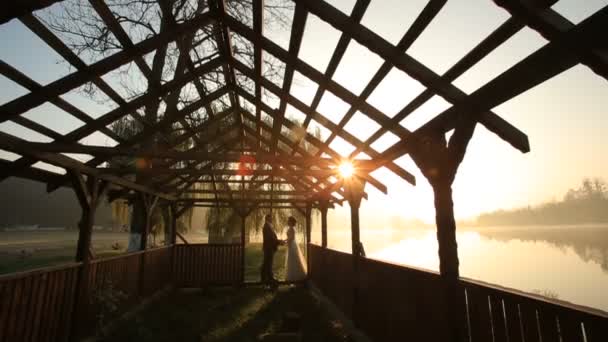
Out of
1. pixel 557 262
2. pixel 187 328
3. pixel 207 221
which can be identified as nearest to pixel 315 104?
pixel 187 328

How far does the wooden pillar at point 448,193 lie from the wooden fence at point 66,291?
4.92 meters

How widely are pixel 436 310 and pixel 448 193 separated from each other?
51.0 inches

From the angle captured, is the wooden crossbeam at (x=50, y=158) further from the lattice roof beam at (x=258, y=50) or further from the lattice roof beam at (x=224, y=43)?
the lattice roof beam at (x=258, y=50)

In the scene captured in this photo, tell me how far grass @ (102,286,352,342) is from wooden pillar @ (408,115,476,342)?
2.83 m

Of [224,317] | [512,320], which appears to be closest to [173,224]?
[224,317]

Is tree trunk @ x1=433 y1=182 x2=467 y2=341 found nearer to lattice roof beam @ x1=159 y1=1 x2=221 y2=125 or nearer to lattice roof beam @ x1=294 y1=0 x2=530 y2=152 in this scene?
lattice roof beam @ x1=294 y1=0 x2=530 y2=152

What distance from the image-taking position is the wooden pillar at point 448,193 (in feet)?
9.63

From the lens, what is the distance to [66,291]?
4543mm

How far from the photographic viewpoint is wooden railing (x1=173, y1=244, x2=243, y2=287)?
32.0 feet

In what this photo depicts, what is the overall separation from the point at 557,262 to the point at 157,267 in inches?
2122

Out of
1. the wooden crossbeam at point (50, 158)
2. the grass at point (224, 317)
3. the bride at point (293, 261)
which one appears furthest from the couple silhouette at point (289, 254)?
the wooden crossbeam at point (50, 158)

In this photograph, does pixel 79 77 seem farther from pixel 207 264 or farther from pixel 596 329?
pixel 207 264

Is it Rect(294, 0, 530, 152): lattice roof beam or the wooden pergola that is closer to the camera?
the wooden pergola

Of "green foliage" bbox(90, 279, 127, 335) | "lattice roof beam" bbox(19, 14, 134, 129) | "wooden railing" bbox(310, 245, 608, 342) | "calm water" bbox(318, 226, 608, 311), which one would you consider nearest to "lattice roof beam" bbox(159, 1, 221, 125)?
"lattice roof beam" bbox(19, 14, 134, 129)
